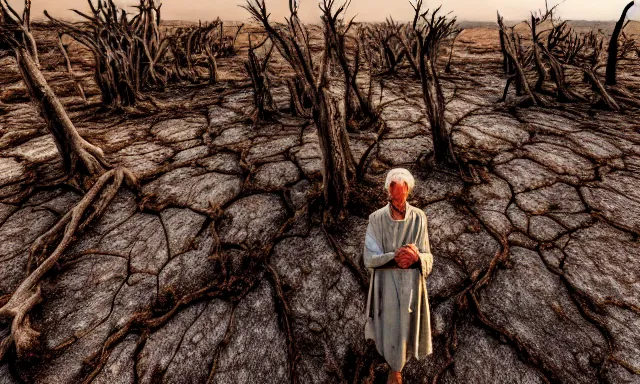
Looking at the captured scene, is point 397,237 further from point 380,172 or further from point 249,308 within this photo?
point 380,172

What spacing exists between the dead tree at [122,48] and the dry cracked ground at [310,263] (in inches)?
51.9

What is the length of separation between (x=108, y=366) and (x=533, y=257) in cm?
294

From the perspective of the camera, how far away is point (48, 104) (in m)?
2.92

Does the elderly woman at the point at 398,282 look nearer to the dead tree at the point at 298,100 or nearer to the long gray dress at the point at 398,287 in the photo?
the long gray dress at the point at 398,287

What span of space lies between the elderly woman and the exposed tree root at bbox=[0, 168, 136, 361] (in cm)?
217

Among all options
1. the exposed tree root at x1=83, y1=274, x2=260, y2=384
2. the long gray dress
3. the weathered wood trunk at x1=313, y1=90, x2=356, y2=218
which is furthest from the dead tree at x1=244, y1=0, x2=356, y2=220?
the long gray dress

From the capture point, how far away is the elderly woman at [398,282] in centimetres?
142

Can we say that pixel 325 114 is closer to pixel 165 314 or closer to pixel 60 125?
pixel 165 314

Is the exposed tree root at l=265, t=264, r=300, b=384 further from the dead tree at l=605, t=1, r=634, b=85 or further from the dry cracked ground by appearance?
the dead tree at l=605, t=1, r=634, b=85

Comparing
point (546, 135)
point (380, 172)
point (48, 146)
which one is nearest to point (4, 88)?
point (48, 146)

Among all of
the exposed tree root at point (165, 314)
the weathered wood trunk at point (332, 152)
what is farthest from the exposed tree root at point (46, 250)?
the weathered wood trunk at point (332, 152)

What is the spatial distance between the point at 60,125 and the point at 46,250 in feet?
4.19

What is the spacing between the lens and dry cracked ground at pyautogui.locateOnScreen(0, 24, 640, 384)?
1826 mm

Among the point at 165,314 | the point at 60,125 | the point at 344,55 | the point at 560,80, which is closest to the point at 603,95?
the point at 560,80
